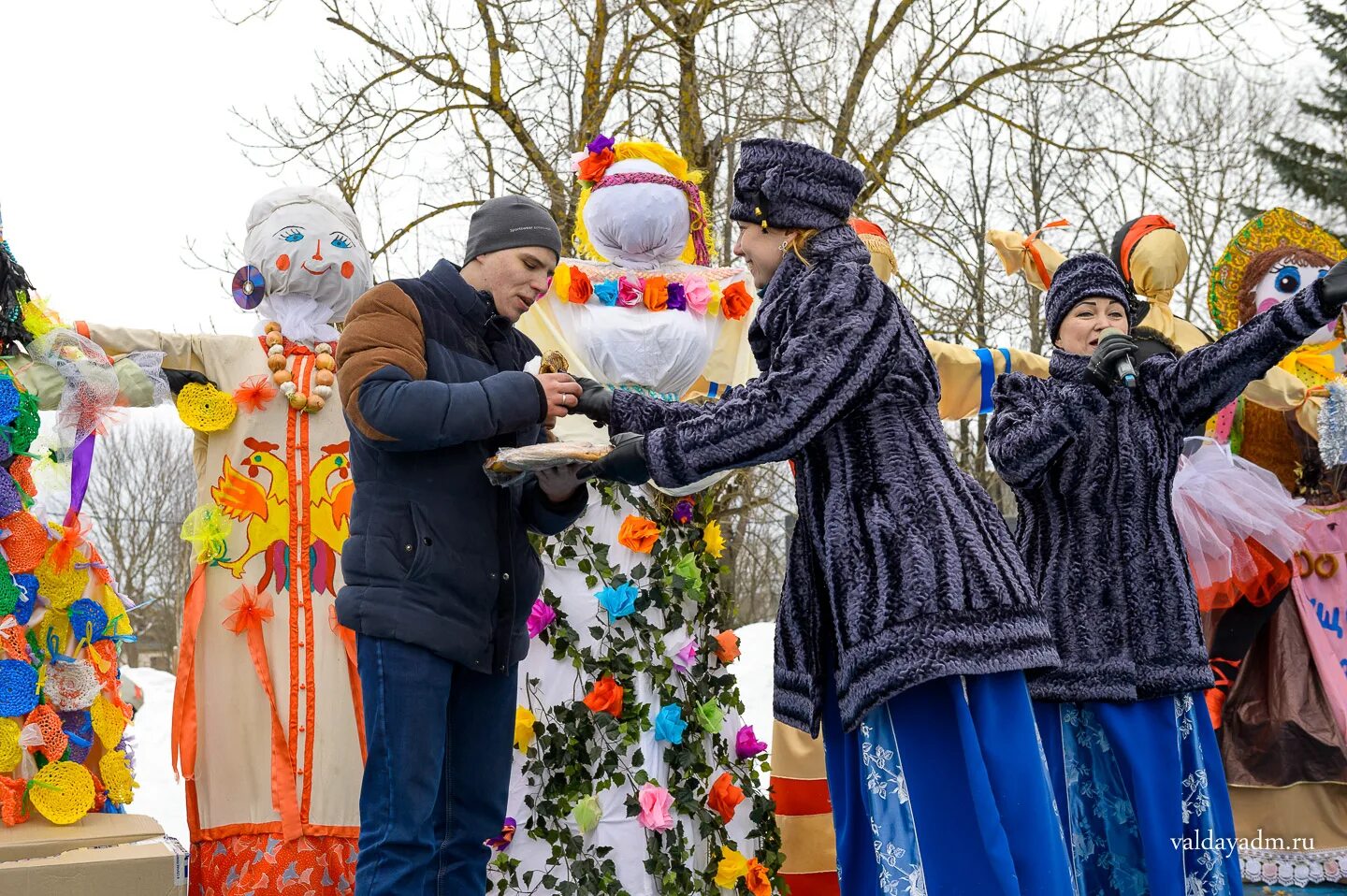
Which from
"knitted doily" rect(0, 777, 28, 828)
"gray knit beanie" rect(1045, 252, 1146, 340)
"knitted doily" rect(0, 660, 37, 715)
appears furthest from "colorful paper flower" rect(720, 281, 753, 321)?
"knitted doily" rect(0, 777, 28, 828)

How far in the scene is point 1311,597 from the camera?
5.35m

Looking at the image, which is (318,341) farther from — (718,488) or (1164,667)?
(718,488)

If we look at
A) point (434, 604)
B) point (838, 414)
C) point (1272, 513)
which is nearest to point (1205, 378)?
point (838, 414)

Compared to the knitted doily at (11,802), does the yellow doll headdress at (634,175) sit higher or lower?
higher

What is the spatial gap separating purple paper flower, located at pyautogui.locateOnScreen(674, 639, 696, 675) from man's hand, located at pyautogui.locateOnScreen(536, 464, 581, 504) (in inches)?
42.5

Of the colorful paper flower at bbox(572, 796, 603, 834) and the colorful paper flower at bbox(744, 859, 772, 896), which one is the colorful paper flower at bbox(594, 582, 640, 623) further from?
the colorful paper flower at bbox(744, 859, 772, 896)

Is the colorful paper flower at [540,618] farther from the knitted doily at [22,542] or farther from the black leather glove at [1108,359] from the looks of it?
the black leather glove at [1108,359]

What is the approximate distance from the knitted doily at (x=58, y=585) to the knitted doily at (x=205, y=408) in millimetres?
636

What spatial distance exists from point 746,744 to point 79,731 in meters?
1.89

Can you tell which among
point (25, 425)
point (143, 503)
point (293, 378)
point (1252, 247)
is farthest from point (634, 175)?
point (143, 503)

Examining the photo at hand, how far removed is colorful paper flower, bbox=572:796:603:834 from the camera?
375cm

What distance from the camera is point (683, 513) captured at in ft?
13.6

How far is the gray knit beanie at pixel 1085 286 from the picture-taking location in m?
3.75

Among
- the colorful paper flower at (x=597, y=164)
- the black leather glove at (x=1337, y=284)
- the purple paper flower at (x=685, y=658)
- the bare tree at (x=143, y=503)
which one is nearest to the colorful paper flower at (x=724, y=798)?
the purple paper flower at (x=685, y=658)
